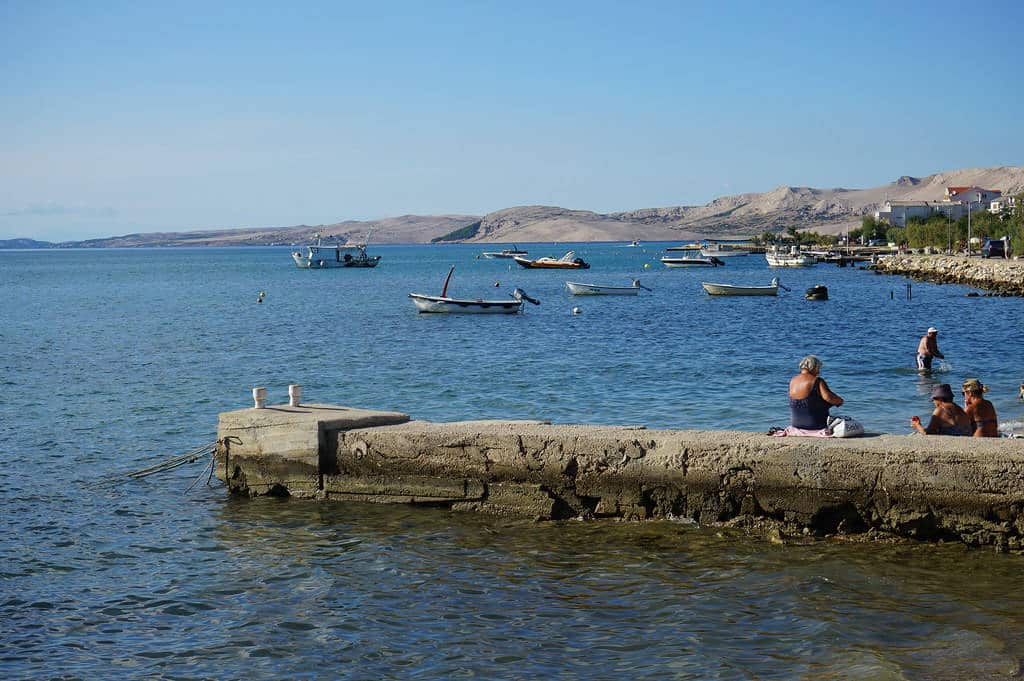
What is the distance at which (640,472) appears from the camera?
12125 millimetres

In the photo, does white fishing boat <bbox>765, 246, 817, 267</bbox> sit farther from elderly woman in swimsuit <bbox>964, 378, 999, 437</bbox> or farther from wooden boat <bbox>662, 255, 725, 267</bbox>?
elderly woman in swimsuit <bbox>964, 378, 999, 437</bbox>

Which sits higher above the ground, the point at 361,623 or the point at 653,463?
the point at 653,463

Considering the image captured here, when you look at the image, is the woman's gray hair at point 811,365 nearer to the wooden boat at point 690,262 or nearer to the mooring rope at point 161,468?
the mooring rope at point 161,468

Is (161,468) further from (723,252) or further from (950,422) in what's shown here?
(723,252)

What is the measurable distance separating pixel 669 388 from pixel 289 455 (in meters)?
12.8

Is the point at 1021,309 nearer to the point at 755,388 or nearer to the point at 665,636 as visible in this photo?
the point at 755,388

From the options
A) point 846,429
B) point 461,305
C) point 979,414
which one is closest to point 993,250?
point 461,305

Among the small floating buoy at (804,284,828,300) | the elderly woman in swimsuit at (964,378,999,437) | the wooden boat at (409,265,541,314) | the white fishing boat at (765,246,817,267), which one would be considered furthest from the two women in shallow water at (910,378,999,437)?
the white fishing boat at (765,246,817,267)

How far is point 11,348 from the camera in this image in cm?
3778

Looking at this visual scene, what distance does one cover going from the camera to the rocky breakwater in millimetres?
65963

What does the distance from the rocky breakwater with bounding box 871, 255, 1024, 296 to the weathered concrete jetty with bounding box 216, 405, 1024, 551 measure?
5468 centimetres

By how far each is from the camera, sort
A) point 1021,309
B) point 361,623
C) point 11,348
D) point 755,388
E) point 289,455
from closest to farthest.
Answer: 1. point 361,623
2. point 289,455
3. point 755,388
4. point 11,348
5. point 1021,309

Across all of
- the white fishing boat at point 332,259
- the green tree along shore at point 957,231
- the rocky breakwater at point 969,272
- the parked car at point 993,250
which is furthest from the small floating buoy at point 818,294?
the white fishing boat at point 332,259

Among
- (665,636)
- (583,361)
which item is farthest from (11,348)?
(665,636)
